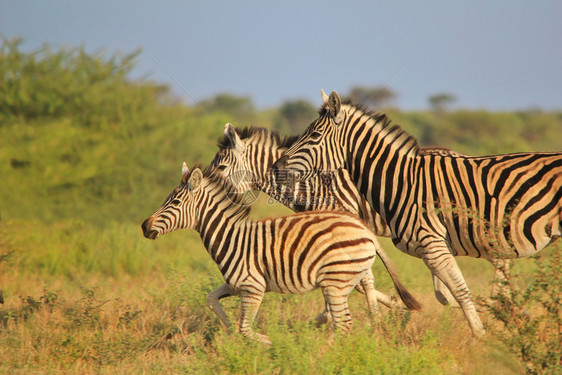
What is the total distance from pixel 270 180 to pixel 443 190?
2246 mm

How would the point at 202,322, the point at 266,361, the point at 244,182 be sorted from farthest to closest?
the point at 244,182, the point at 202,322, the point at 266,361

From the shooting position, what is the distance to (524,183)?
5.59m

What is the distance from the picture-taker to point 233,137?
298 inches

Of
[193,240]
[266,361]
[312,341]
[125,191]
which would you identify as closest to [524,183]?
[312,341]

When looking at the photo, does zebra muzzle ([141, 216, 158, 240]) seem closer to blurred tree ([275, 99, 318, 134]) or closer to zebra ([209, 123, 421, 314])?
zebra ([209, 123, 421, 314])

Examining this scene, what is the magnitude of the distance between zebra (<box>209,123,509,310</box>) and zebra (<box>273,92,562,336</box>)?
54 centimetres

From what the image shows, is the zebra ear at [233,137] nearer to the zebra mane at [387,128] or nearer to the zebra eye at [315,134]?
the zebra eye at [315,134]

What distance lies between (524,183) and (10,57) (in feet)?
40.6

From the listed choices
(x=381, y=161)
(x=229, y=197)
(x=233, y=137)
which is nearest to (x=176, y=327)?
(x=229, y=197)

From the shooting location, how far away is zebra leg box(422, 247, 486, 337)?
5.67 meters

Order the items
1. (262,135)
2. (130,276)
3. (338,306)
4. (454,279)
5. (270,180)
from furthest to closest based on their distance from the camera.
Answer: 1. (130,276)
2. (262,135)
3. (270,180)
4. (454,279)
5. (338,306)

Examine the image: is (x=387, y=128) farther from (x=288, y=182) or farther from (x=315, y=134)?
(x=288, y=182)

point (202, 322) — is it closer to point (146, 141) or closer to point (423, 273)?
point (423, 273)

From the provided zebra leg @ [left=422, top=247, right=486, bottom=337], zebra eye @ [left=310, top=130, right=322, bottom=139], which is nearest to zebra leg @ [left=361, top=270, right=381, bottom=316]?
zebra leg @ [left=422, top=247, right=486, bottom=337]
